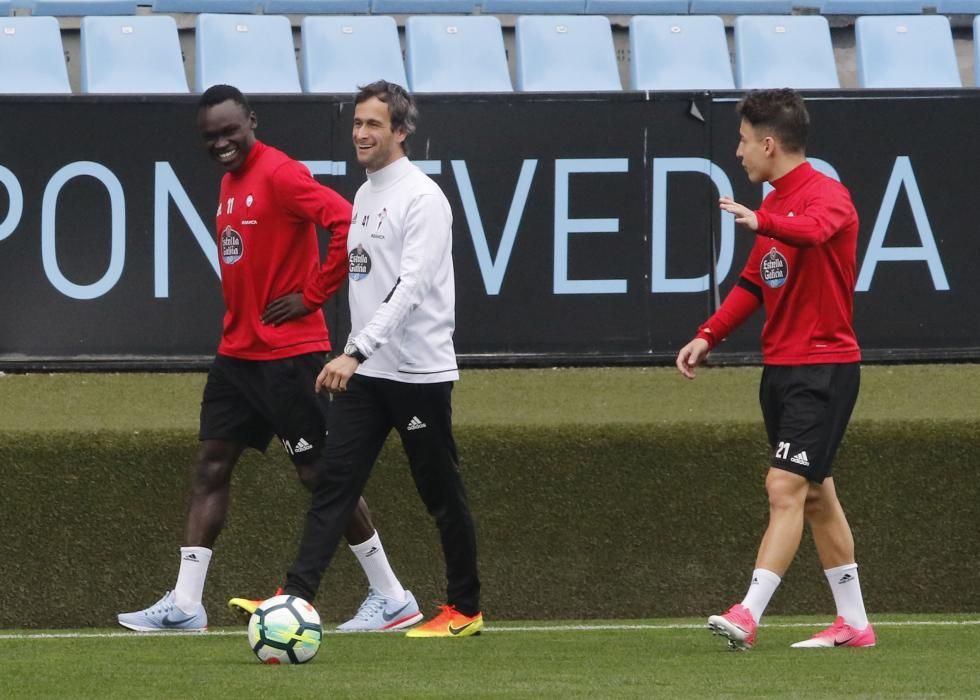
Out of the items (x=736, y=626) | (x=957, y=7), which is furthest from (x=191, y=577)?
(x=957, y=7)

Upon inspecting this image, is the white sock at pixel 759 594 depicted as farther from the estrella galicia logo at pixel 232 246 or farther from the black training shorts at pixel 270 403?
the estrella galicia logo at pixel 232 246

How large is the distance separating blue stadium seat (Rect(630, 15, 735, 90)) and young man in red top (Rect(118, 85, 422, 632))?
16.1 feet

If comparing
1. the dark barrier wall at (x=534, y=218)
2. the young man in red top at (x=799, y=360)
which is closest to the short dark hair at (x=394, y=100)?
the young man in red top at (x=799, y=360)

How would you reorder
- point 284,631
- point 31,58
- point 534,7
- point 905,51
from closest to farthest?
point 284,631
point 31,58
point 905,51
point 534,7

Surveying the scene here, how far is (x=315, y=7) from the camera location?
11070mm

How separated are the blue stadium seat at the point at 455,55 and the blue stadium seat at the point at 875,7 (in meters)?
2.57

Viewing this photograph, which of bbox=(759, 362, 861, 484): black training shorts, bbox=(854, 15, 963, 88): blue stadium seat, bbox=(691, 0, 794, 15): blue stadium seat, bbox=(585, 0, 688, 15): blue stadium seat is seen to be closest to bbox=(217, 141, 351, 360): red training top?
bbox=(759, 362, 861, 484): black training shorts

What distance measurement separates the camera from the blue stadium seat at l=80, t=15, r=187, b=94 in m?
9.80

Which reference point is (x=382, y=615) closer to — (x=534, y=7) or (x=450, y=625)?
(x=450, y=625)

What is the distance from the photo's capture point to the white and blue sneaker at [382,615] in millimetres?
6004

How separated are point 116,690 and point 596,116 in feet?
13.3

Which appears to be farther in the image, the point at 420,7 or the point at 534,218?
the point at 420,7

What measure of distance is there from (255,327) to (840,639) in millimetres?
2141

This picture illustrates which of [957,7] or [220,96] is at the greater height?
[957,7]
